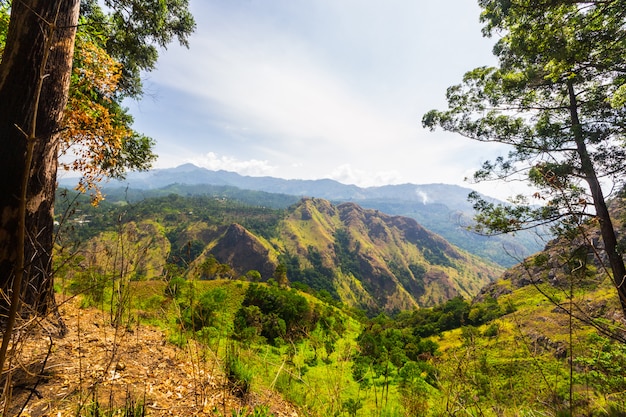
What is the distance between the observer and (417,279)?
184875 mm

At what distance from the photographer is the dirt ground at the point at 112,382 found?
3.29 metres

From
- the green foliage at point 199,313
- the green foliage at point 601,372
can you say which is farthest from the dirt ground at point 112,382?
the green foliage at point 601,372

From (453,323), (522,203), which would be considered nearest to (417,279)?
(453,323)

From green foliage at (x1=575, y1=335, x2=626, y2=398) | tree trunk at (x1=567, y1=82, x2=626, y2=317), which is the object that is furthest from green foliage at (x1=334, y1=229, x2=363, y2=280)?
green foliage at (x1=575, y1=335, x2=626, y2=398)

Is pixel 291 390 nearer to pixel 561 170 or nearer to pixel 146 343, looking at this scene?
pixel 146 343

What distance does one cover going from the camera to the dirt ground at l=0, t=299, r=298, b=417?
10.8 ft

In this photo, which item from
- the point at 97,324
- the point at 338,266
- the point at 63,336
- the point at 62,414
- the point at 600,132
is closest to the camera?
the point at 62,414

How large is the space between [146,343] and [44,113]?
15.8 feet

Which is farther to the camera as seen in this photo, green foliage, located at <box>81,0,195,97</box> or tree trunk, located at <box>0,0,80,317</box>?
green foliage, located at <box>81,0,195,97</box>

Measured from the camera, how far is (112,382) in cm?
348

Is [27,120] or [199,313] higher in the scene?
[27,120]

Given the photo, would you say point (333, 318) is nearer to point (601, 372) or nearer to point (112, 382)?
point (601, 372)

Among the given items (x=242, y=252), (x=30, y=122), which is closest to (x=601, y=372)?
(x=30, y=122)

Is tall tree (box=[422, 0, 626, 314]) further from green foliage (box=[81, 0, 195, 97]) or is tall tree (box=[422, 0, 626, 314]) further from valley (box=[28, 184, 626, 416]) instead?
green foliage (box=[81, 0, 195, 97])
